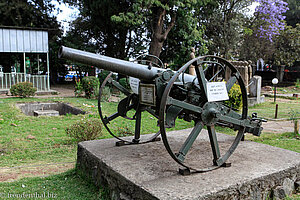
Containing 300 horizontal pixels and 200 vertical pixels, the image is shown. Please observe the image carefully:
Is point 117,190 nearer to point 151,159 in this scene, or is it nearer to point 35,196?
point 151,159

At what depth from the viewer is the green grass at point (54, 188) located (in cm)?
367

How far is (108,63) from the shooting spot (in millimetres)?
3223

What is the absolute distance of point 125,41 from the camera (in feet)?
68.0

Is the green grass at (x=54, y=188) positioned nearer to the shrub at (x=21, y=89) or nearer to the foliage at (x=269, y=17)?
the shrub at (x=21, y=89)

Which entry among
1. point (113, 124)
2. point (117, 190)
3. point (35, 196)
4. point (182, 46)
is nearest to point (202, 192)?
point (117, 190)

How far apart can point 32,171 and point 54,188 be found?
1005 millimetres

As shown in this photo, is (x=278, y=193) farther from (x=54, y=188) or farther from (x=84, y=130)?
(x=84, y=130)

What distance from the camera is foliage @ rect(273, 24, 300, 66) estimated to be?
22406mm

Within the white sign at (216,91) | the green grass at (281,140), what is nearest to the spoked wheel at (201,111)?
the white sign at (216,91)

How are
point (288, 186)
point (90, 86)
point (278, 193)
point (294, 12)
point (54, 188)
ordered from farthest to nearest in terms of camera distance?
point (294, 12), point (90, 86), point (54, 188), point (288, 186), point (278, 193)

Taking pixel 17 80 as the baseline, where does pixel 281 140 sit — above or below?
below

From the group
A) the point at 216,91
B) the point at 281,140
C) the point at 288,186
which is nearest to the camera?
the point at 216,91

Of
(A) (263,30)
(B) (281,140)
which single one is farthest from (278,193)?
(A) (263,30)

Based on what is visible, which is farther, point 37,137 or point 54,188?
point 37,137
